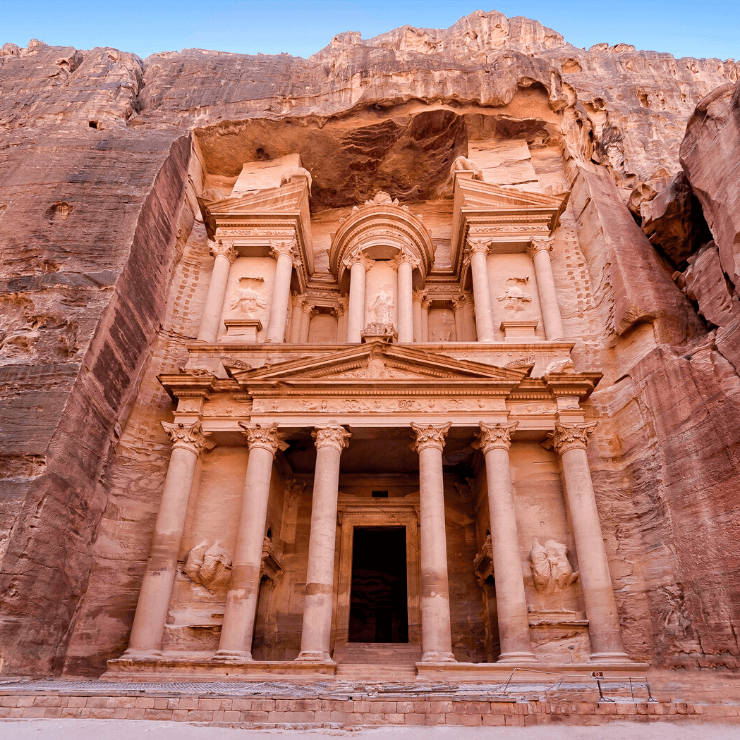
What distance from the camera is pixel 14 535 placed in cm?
1146

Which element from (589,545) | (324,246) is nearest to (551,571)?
(589,545)

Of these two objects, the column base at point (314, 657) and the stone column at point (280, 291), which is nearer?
the column base at point (314, 657)

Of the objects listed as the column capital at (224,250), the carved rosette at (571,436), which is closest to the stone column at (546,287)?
the carved rosette at (571,436)

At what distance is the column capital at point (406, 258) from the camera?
65.7 ft

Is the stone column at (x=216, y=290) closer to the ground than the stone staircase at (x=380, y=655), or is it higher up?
higher up

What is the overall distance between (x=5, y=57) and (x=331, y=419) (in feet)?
72.7

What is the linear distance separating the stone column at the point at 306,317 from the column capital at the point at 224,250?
2952mm

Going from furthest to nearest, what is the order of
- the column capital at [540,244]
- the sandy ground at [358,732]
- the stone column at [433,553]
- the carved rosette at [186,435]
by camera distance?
the column capital at [540,244]
the carved rosette at [186,435]
the stone column at [433,553]
the sandy ground at [358,732]

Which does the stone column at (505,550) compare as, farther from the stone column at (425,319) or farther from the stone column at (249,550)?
the stone column at (425,319)

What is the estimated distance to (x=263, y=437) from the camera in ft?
47.3

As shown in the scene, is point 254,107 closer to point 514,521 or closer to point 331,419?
point 331,419

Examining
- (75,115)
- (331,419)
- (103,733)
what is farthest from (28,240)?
(103,733)

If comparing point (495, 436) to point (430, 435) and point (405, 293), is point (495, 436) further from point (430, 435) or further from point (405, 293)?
point (405, 293)

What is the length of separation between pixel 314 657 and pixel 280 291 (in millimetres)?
10928
